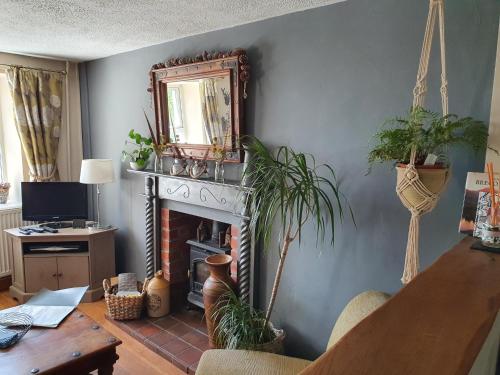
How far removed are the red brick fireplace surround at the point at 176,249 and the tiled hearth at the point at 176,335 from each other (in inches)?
7.6

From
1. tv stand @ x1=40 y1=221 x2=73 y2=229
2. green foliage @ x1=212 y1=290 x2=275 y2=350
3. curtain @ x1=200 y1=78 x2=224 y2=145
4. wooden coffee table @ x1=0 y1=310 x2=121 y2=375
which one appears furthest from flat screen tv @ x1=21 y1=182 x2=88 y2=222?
green foliage @ x1=212 y1=290 x2=275 y2=350

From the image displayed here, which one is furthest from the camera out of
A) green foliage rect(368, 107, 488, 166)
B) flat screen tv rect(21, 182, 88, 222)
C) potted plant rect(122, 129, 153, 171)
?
flat screen tv rect(21, 182, 88, 222)

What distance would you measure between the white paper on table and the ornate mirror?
1.28m

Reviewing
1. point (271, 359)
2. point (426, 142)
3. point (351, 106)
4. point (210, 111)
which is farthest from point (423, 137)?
point (210, 111)

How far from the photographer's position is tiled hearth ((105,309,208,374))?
8.43 feet

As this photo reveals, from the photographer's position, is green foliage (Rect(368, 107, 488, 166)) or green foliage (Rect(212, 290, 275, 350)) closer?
green foliage (Rect(368, 107, 488, 166))

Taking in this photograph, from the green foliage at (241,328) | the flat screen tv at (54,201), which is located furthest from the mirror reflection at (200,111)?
the flat screen tv at (54,201)

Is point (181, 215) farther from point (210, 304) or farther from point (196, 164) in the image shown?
point (210, 304)

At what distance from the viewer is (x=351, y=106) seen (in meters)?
2.01

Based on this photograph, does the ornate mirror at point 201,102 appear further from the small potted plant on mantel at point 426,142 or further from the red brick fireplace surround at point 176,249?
the small potted plant on mantel at point 426,142

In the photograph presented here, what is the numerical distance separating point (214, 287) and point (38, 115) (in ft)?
8.41

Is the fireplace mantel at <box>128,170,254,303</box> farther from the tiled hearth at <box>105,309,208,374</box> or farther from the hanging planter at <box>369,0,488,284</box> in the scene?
the hanging planter at <box>369,0,488,284</box>

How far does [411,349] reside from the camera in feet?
1.58

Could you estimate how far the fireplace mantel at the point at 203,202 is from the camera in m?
2.51
